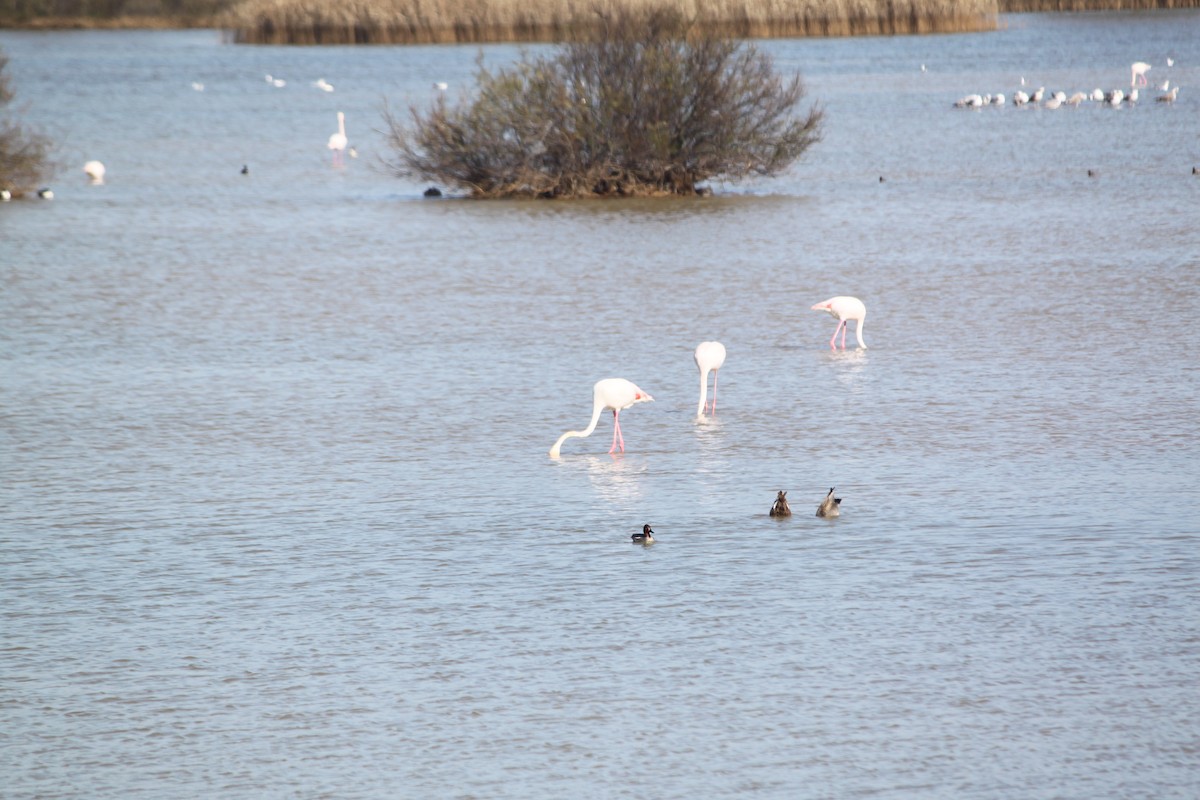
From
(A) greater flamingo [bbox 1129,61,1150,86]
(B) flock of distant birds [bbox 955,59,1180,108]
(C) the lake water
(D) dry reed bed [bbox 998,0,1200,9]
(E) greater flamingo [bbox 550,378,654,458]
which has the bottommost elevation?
(C) the lake water

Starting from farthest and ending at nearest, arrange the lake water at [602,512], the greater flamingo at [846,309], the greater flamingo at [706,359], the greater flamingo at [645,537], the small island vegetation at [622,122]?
the small island vegetation at [622,122], the greater flamingo at [846,309], the greater flamingo at [706,359], the greater flamingo at [645,537], the lake water at [602,512]

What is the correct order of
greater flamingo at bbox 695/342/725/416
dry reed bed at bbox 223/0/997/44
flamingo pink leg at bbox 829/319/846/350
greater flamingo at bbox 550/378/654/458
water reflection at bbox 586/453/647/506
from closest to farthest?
water reflection at bbox 586/453/647/506
greater flamingo at bbox 550/378/654/458
greater flamingo at bbox 695/342/725/416
flamingo pink leg at bbox 829/319/846/350
dry reed bed at bbox 223/0/997/44

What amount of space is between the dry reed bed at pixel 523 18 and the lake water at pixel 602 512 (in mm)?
31116

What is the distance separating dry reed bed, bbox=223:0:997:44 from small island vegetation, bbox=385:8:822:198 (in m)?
24.3

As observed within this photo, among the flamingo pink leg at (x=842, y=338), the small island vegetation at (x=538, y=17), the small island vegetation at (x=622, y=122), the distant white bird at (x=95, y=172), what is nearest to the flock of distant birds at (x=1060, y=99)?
the small island vegetation at (x=538, y=17)

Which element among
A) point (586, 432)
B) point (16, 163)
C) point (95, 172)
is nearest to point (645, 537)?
point (586, 432)

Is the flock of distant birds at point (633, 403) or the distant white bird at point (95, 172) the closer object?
the flock of distant birds at point (633, 403)

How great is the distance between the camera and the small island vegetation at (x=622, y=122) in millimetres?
21828

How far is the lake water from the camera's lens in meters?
6.04

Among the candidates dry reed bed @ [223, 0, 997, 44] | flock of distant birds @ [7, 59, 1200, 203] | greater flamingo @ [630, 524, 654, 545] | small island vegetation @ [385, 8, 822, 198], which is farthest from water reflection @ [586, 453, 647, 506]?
dry reed bed @ [223, 0, 997, 44]

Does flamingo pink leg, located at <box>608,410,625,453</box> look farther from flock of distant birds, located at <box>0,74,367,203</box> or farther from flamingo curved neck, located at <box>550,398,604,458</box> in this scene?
flock of distant birds, located at <box>0,74,367,203</box>

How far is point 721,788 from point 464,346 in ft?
25.7

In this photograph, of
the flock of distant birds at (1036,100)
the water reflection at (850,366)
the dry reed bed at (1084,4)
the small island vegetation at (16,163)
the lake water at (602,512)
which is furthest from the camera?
the dry reed bed at (1084,4)

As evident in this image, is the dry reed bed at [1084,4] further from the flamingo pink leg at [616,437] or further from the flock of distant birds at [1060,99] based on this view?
the flamingo pink leg at [616,437]
